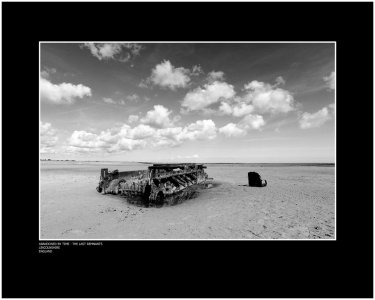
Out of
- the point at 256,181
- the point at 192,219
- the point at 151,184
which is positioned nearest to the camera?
the point at 192,219

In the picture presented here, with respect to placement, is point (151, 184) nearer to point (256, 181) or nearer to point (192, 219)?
point (192, 219)

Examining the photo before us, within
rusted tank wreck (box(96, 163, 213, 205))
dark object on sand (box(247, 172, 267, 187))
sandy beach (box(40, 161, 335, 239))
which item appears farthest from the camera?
dark object on sand (box(247, 172, 267, 187))

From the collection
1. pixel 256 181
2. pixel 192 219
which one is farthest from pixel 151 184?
pixel 256 181

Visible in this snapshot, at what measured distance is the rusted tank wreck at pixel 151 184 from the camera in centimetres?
999

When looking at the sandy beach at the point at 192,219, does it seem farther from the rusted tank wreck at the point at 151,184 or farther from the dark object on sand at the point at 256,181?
the dark object on sand at the point at 256,181

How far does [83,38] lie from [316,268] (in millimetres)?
6692

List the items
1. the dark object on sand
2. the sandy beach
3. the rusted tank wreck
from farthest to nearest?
the dark object on sand → the rusted tank wreck → the sandy beach

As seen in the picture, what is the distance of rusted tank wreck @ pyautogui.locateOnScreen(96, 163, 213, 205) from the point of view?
32.8ft

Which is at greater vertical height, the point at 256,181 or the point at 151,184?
the point at 151,184

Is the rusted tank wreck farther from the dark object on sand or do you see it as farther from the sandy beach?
the dark object on sand

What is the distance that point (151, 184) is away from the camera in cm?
991

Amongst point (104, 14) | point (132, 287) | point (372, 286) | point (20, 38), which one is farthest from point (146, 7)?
point (372, 286)

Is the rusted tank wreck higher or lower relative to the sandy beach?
higher

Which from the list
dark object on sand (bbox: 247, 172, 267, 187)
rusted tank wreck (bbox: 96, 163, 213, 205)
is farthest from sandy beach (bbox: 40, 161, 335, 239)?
dark object on sand (bbox: 247, 172, 267, 187)
